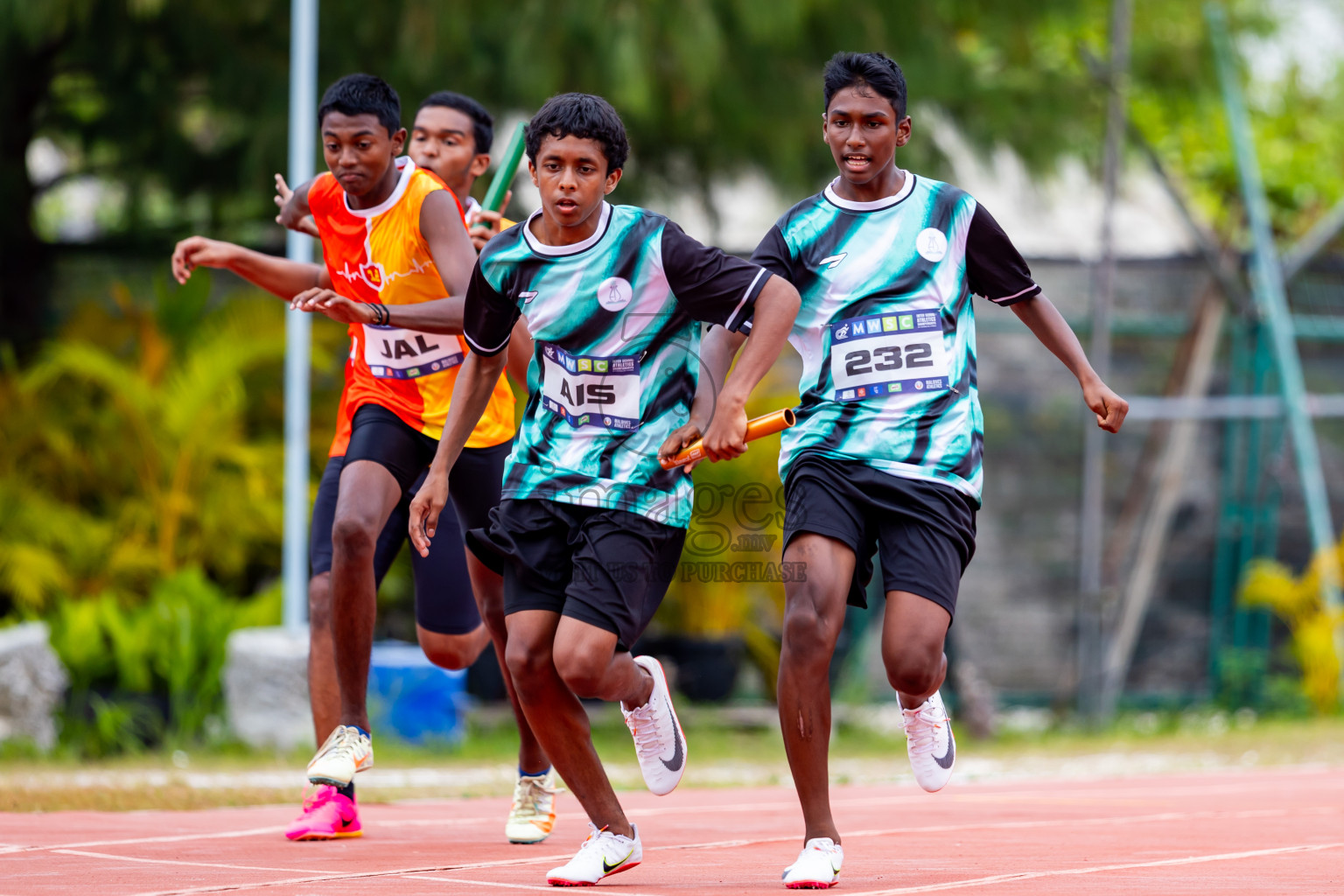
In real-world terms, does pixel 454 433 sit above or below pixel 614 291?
below

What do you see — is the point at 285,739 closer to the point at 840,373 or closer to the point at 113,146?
the point at 113,146

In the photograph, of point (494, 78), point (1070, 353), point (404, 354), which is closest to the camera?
point (1070, 353)

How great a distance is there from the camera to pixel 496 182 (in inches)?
239

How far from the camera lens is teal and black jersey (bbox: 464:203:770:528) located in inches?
165

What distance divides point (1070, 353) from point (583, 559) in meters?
1.51

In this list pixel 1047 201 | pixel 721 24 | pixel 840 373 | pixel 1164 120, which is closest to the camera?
pixel 840 373

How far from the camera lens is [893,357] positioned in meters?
4.31

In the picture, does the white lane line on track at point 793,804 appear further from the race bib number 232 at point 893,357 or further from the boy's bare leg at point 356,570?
the race bib number 232 at point 893,357

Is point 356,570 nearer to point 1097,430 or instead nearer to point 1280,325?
point 1097,430

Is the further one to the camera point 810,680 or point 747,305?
point 747,305

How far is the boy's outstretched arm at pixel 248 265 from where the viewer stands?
17.5 feet

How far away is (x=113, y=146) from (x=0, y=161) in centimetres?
72

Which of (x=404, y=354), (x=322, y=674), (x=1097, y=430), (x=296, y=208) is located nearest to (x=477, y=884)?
(x=322, y=674)

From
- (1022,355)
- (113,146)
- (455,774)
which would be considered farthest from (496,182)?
(1022,355)
